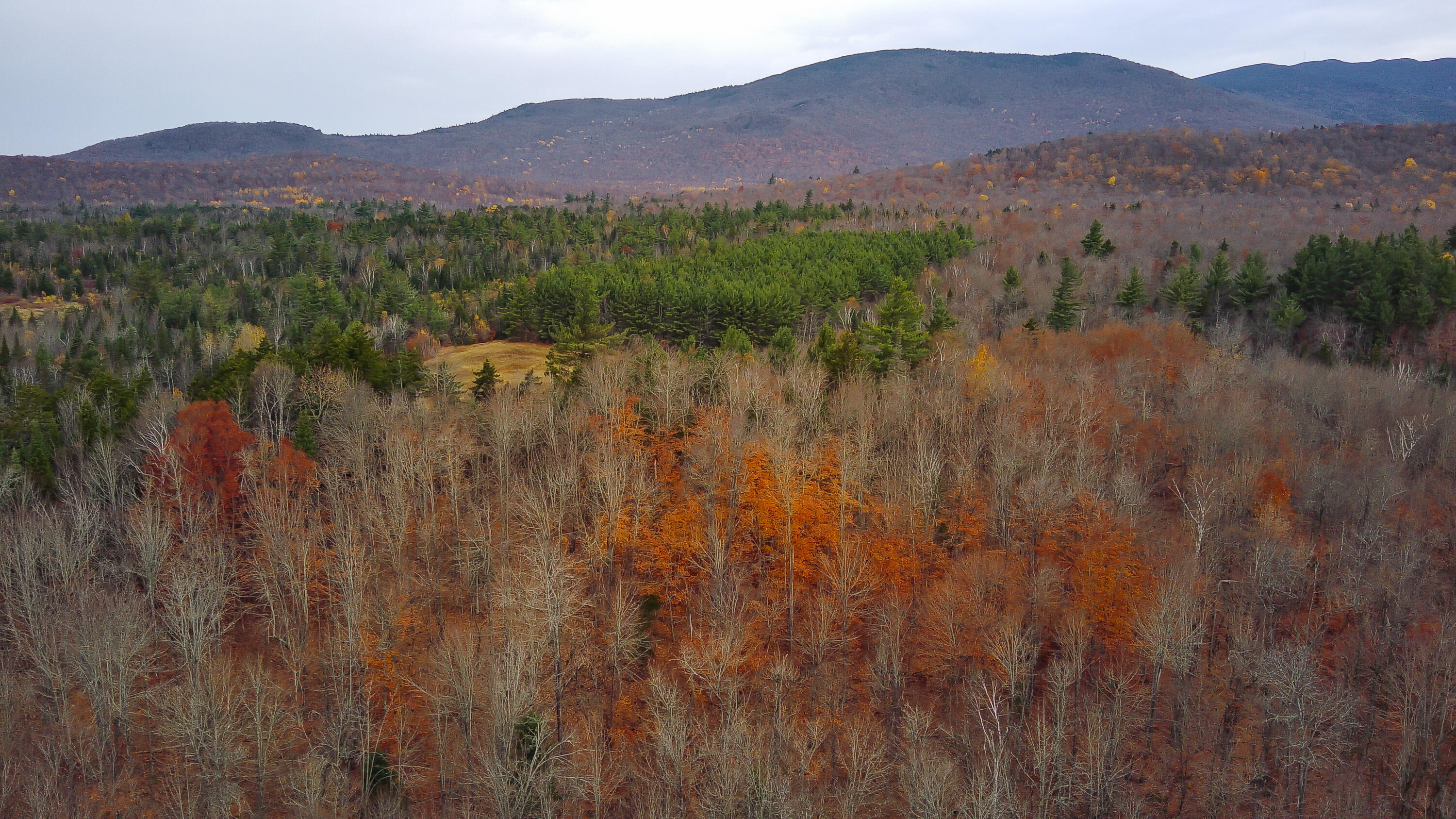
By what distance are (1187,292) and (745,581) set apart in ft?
198

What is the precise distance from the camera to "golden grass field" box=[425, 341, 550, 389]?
70250 millimetres

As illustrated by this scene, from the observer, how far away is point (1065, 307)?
73625mm

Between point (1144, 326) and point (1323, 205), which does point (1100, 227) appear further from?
point (1323, 205)

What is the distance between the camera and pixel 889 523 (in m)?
42.7

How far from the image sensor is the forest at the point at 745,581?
30.0 meters

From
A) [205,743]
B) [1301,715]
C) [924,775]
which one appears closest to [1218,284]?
[1301,715]

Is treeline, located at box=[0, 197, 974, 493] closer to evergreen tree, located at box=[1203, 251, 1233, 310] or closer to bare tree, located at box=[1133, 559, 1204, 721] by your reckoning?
bare tree, located at box=[1133, 559, 1204, 721]

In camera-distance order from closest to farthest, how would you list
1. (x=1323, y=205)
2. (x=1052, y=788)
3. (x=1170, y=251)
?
(x=1052, y=788) → (x=1170, y=251) → (x=1323, y=205)

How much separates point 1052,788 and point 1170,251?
89243 millimetres

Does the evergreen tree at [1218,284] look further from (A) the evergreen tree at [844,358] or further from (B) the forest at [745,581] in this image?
(A) the evergreen tree at [844,358]

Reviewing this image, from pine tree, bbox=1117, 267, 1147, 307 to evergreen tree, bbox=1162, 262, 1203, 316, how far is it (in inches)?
105

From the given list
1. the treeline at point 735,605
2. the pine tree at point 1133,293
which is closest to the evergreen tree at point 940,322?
the treeline at point 735,605

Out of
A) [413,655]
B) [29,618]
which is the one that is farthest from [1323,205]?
[29,618]

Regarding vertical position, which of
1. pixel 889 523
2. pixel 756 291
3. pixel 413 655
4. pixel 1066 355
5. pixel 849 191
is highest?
pixel 849 191
